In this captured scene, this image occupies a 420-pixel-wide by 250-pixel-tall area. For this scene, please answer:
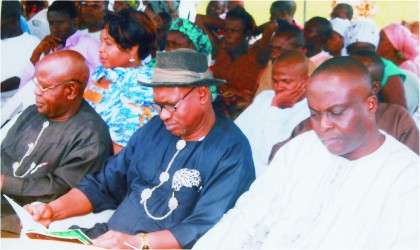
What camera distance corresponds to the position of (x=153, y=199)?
2.21 metres

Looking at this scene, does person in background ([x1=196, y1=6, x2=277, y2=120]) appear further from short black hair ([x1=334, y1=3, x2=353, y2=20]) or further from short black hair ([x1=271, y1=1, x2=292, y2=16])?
short black hair ([x1=334, y1=3, x2=353, y2=20])

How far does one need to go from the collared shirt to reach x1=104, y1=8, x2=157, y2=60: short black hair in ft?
3.42

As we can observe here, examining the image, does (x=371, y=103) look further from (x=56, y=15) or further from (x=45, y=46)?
(x=56, y=15)

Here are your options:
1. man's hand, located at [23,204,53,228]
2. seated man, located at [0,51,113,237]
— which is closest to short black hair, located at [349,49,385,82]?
seated man, located at [0,51,113,237]

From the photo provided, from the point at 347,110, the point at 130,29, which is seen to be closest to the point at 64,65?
the point at 130,29

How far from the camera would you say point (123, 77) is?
125 inches

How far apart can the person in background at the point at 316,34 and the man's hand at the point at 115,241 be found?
10.2 feet

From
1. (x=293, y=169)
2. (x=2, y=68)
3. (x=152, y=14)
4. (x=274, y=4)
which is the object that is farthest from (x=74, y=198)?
(x=274, y=4)

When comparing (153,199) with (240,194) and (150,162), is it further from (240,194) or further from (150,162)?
(240,194)

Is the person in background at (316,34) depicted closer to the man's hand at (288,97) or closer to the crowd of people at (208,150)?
the crowd of people at (208,150)

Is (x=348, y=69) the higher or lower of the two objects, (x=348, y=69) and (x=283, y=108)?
the higher

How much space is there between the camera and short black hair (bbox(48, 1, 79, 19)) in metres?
4.61

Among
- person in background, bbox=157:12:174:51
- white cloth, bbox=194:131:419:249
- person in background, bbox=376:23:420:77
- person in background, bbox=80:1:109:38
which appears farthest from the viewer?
person in background, bbox=157:12:174:51

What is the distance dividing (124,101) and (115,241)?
1473 millimetres
